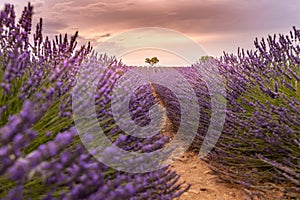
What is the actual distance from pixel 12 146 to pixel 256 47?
3.32 metres

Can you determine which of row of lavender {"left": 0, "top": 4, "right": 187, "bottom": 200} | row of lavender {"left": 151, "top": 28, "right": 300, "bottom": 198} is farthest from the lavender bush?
row of lavender {"left": 0, "top": 4, "right": 187, "bottom": 200}

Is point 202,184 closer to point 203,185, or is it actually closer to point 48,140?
point 203,185

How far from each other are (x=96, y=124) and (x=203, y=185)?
4.75ft

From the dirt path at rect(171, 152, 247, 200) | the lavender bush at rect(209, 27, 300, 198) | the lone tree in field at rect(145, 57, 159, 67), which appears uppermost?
the lone tree in field at rect(145, 57, 159, 67)

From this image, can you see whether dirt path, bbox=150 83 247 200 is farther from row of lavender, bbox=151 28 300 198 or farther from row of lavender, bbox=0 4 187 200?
row of lavender, bbox=0 4 187 200

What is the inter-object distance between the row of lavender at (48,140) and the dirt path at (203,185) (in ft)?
2.62

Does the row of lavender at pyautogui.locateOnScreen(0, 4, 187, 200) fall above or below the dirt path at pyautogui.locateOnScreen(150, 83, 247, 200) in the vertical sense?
above

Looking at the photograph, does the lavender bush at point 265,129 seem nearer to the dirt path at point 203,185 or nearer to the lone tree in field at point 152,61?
the dirt path at point 203,185

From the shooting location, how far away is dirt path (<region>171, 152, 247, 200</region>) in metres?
2.70

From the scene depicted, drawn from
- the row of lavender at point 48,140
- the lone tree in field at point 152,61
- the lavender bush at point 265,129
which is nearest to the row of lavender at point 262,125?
the lavender bush at point 265,129

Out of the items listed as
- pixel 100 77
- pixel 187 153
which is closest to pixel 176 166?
pixel 187 153

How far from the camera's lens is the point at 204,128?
3.69 metres

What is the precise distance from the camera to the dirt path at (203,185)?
270cm

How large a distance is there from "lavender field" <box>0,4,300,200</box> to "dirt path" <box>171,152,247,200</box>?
0.07 metres
